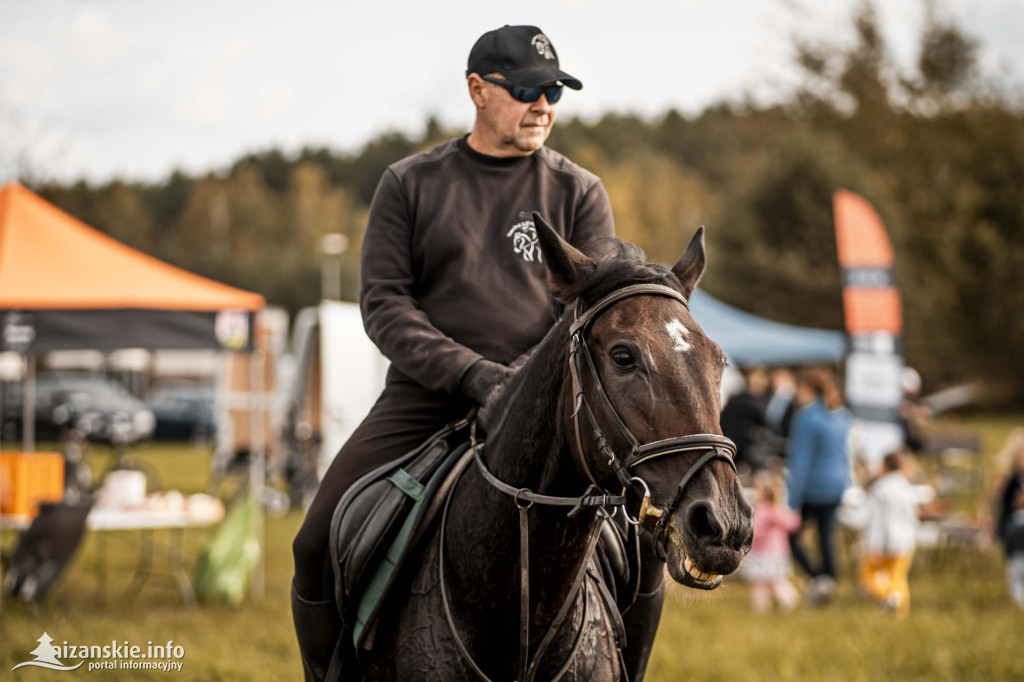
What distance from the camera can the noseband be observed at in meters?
2.21

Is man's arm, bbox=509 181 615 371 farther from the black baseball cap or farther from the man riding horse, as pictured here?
the black baseball cap

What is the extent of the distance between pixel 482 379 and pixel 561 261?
1.78 feet

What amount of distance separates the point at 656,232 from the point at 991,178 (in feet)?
63.2

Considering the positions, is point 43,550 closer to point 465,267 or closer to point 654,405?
point 465,267

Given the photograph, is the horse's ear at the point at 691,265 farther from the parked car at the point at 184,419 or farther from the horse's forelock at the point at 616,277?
the parked car at the point at 184,419

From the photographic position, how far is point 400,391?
3.37 meters

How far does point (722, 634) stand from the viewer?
8609 mm

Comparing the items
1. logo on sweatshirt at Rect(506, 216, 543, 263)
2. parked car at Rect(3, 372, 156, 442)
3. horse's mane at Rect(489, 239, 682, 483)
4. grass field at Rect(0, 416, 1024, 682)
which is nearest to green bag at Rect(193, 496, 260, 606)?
grass field at Rect(0, 416, 1024, 682)

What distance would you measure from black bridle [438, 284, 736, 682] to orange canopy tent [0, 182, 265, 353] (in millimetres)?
7445

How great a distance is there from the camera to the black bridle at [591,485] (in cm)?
222

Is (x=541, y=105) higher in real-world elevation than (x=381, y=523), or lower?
higher

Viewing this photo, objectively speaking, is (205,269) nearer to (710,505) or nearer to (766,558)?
(766,558)

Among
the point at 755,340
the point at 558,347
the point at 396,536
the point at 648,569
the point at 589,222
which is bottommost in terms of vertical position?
the point at 755,340

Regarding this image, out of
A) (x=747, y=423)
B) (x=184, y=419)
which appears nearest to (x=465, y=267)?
(x=747, y=423)
